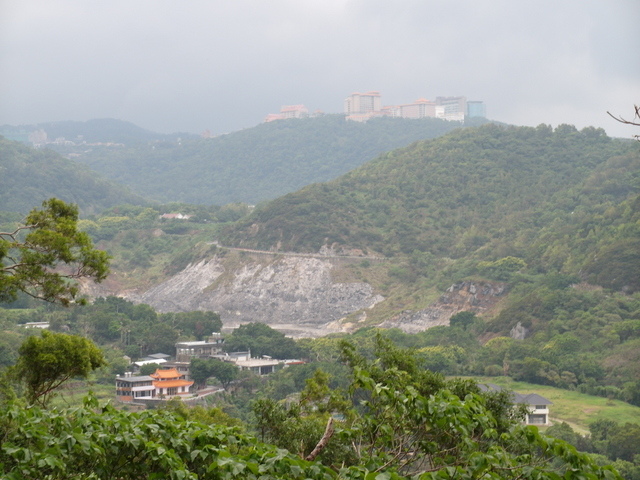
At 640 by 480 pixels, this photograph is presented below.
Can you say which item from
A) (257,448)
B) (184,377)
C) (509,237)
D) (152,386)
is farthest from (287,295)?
(257,448)

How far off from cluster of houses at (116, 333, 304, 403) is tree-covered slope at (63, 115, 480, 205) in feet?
245

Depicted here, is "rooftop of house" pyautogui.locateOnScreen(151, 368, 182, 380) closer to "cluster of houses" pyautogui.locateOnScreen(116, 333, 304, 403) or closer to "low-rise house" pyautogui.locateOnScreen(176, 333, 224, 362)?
"cluster of houses" pyautogui.locateOnScreen(116, 333, 304, 403)

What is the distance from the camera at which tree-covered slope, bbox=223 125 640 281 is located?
166ft

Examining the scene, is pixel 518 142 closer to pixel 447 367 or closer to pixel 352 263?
pixel 352 263

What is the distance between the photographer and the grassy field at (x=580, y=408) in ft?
72.9

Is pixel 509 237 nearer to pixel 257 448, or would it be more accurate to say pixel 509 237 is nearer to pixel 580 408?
pixel 580 408

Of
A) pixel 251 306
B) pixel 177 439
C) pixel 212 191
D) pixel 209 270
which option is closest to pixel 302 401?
pixel 177 439

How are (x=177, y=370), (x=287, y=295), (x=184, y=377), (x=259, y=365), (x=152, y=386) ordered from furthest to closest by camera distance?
1. (x=287, y=295)
2. (x=259, y=365)
3. (x=177, y=370)
4. (x=184, y=377)
5. (x=152, y=386)

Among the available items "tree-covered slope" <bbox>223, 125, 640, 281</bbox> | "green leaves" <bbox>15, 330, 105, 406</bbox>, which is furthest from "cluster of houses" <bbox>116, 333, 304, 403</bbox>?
"tree-covered slope" <bbox>223, 125, 640, 281</bbox>

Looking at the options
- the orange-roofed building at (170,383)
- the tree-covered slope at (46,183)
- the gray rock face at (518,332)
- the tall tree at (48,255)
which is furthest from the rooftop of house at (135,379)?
the tree-covered slope at (46,183)

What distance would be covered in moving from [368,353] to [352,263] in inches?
754

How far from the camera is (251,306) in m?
48.5

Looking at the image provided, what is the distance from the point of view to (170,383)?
26.5 m

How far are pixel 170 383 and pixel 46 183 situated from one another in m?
57.9
